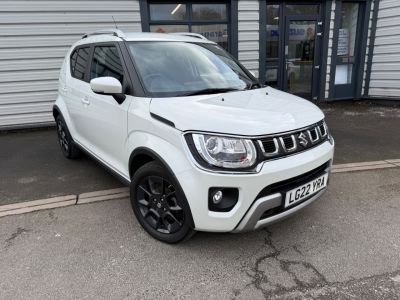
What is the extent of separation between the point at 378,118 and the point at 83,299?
290 inches

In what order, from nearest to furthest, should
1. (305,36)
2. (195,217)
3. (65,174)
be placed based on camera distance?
(195,217) → (65,174) → (305,36)

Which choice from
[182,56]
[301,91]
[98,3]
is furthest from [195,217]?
[301,91]

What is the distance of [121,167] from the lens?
3.46 m

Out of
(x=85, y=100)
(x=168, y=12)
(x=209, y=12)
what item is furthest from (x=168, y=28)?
(x=85, y=100)

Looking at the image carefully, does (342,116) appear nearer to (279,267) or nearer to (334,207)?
(334,207)

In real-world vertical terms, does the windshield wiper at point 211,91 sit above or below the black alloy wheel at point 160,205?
above

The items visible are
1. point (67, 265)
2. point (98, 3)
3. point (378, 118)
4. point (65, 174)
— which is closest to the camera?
point (67, 265)

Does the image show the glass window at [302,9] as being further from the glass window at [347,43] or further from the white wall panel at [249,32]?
the white wall panel at [249,32]

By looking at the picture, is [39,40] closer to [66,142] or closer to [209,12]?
[66,142]

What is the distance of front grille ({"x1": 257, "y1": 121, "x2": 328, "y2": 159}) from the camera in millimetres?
2523

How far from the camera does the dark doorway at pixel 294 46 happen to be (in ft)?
27.8

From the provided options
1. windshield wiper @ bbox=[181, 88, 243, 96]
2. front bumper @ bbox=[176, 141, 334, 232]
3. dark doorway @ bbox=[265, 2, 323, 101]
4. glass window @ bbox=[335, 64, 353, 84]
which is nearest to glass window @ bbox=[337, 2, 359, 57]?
glass window @ bbox=[335, 64, 353, 84]

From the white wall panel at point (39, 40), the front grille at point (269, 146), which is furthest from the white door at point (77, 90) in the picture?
the white wall panel at point (39, 40)

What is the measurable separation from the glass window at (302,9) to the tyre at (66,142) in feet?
20.1
